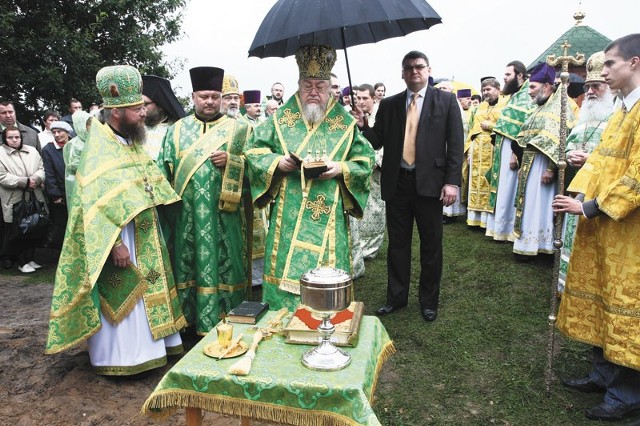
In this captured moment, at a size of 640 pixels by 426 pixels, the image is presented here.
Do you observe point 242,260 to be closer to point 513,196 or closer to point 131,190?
point 131,190

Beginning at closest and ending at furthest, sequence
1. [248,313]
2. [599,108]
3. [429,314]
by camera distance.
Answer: [248,313] < [599,108] < [429,314]

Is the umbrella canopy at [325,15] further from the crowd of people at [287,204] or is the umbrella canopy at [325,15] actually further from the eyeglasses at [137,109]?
the eyeglasses at [137,109]

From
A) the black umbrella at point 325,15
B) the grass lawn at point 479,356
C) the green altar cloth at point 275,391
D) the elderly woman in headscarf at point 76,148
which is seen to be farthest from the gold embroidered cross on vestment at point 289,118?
the elderly woman in headscarf at point 76,148

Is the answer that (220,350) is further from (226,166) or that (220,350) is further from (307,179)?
(226,166)

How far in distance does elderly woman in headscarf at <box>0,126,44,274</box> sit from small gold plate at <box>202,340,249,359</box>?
5763 millimetres

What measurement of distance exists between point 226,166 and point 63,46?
9.25m

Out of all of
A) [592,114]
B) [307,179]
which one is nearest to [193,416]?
[307,179]

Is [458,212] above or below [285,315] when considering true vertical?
below

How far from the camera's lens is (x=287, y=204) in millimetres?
3705

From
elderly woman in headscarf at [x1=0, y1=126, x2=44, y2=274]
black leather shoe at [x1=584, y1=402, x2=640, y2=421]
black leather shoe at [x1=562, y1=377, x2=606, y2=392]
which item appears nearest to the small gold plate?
black leather shoe at [x1=584, y1=402, x2=640, y2=421]

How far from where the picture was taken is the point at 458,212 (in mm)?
9281

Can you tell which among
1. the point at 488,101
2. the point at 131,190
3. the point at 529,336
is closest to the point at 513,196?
the point at 488,101

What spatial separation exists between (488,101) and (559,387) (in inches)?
236

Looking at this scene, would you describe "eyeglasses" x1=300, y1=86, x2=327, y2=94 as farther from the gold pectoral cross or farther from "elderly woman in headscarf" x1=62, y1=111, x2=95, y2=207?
"elderly woman in headscarf" x1=62, y1=111, x2=95, y2=207
